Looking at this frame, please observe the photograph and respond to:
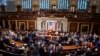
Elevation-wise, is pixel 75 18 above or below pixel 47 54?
above

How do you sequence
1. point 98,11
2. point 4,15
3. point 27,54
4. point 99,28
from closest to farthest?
point 27,54 → point 99,28 → point 4,15 → point 98,11

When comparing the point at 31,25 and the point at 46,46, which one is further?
the point at 31,25

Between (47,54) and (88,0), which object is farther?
(88,0)

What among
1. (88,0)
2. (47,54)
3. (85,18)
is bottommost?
(47,54)

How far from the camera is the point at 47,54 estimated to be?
604 inches

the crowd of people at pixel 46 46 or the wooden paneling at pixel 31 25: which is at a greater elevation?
the wooden paneling at pixel 31 25

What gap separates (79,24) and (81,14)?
1.97 metres

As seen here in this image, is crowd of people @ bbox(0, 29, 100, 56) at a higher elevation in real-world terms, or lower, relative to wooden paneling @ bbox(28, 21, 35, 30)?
lower

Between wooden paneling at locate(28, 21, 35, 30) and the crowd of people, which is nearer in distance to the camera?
the crowd of people

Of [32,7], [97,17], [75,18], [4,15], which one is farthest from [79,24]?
[4,15]

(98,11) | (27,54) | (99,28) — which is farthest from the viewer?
(98,11)

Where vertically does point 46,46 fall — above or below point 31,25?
below

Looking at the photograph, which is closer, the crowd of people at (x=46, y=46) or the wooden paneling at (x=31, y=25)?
the crowd of people at (x=46, y=46)

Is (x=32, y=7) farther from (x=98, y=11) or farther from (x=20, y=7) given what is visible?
(x=98, y=11)
